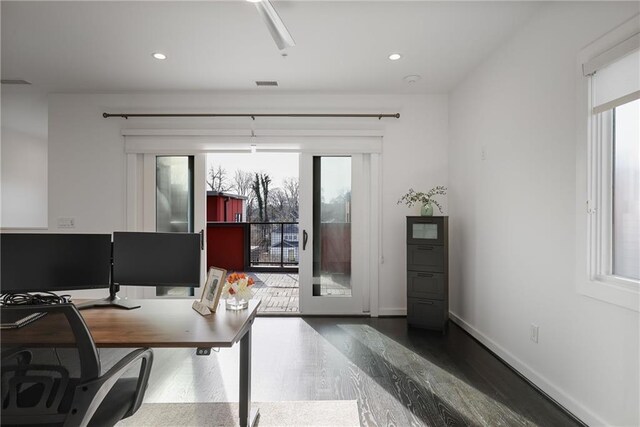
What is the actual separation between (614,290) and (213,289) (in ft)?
7.05

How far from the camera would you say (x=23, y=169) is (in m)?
4.90

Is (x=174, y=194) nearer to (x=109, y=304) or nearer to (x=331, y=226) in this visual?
(x=331, y=226)

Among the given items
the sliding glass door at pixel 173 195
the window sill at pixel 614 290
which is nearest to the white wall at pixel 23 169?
the sliding glass door at pixel 173 195

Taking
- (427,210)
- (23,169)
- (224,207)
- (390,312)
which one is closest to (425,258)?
(427,210)

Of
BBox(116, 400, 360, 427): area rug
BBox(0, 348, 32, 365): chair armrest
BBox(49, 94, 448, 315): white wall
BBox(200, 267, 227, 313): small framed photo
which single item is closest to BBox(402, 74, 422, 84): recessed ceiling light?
BBox(49, 94, 448, 315): white wall

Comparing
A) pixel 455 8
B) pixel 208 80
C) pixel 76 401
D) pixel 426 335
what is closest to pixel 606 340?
pixel 426 335

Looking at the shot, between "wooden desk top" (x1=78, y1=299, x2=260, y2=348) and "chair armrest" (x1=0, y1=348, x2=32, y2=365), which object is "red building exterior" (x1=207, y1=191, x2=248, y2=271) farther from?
"chair armrest" (x1=0, y1=348, x2=32, y2=365)

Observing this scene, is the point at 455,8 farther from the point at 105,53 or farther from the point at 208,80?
the point at 105,53

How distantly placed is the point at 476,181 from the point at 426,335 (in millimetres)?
1641

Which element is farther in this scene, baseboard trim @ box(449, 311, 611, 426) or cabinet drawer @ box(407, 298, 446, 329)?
cabinet drawer @ box(407, 298, 446, 329)

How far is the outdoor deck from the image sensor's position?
14.5 ft

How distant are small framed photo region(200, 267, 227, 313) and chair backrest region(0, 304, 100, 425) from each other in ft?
2.14

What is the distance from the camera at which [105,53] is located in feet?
10.1

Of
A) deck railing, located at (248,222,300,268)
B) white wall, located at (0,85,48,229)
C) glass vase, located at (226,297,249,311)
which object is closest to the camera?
glass vase, located at (226,297,249,311)
